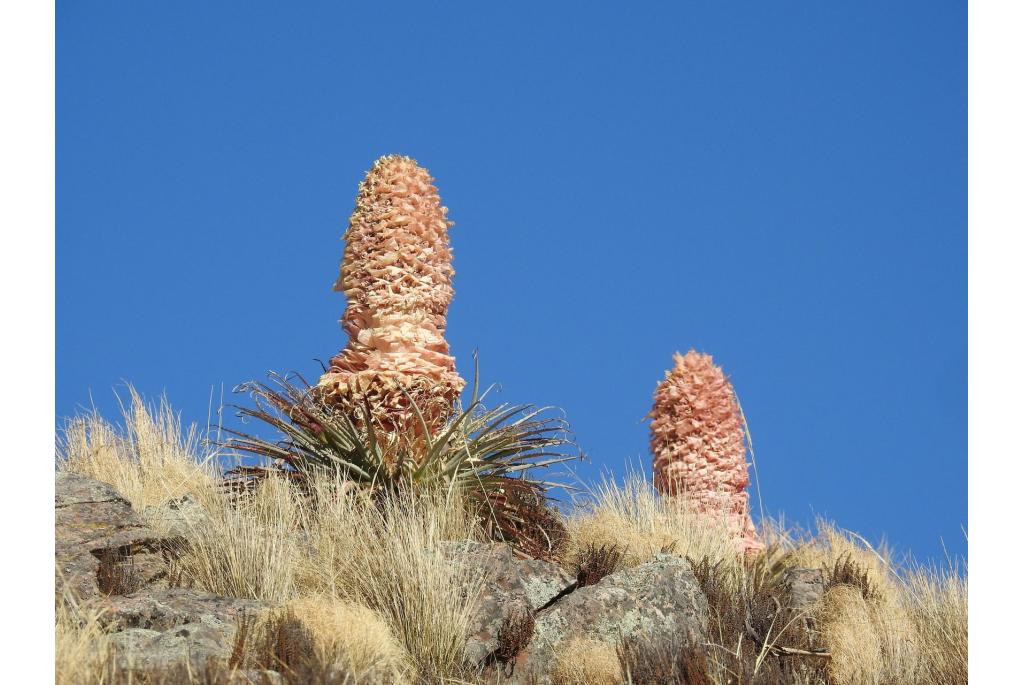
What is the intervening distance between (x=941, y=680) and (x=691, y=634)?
183 centimetres

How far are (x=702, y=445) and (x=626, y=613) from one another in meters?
3.61

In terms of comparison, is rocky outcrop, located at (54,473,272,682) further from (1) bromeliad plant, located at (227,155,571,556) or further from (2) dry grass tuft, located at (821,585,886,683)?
(2) dry grass tuft, located at (821,585,886,683)

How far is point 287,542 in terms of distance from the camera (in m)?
7.91

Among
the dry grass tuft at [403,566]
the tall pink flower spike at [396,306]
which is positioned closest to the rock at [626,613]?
the dry grass tuft at [403,566]

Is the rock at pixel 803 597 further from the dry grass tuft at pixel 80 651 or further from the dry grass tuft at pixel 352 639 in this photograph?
the dry grass tuft at pixel 80 651

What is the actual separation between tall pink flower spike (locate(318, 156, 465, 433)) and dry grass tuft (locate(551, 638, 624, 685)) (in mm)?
2331

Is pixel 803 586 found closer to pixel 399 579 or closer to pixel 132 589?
pixel 399 579

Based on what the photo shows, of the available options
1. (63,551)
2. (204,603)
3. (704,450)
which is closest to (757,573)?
(704,450)

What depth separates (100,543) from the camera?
7.57 m

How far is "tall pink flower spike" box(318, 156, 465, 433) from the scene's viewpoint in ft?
29.7

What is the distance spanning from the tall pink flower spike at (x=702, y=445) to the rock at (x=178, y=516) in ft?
13.8

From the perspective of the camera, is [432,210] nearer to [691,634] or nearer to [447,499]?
[447,499]
